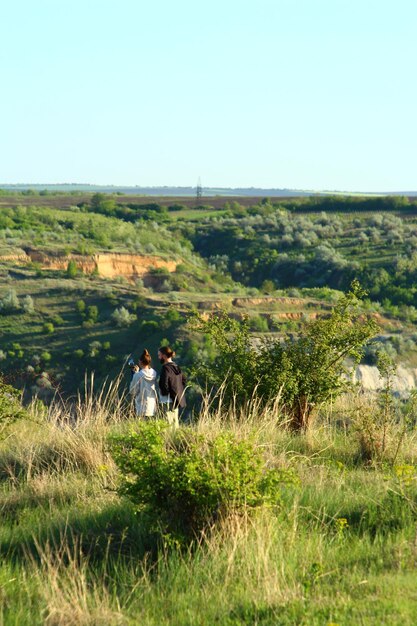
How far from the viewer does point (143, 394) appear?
37.4 feet

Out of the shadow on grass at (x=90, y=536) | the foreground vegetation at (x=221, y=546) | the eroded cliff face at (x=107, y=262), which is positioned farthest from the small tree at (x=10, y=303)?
the shadow on grass at (x=90, y=536)

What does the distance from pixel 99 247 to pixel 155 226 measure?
2118 cm

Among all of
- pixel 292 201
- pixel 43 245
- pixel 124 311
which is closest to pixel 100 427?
pixel 124 311

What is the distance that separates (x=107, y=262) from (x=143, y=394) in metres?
63.2

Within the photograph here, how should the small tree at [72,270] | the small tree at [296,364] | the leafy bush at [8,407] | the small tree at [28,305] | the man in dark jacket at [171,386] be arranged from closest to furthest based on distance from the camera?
1. the leafy bush at [8,407]
2. the small tree at [296,364]
3. the man in dark jacket at [171,386]
4. the small tree at [28,305]
5. the small tree at [72,270]

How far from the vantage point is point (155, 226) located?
9894cm

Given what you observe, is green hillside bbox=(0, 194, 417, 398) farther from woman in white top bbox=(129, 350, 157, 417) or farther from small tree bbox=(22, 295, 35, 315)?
woman in white top bbox=(129, 350, 157, 417)

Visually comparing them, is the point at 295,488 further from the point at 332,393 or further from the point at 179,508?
the point at 332,393

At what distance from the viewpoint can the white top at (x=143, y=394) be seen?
1140 centimetres

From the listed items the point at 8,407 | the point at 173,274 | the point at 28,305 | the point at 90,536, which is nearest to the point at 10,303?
the point at 28,305

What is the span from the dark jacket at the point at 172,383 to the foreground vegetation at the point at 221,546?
2375 mm

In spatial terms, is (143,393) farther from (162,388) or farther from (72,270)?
(72,270)

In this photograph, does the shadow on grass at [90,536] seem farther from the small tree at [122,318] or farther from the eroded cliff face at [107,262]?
the eroded cliff face at [107,262]

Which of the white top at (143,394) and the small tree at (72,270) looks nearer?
the white top at (143,394)
